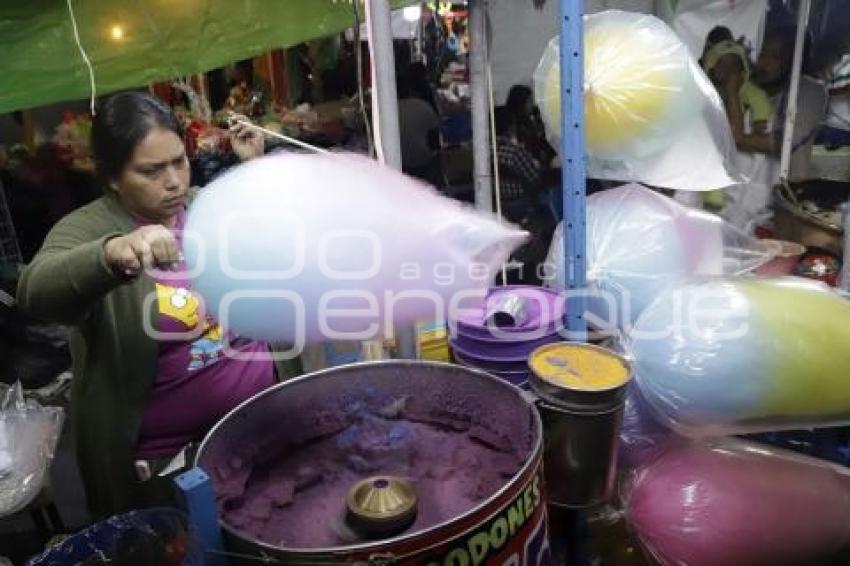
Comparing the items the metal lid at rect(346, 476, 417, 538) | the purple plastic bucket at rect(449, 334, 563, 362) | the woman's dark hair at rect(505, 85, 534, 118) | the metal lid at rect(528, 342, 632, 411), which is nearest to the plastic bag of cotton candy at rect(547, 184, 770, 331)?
the purple plastic bucket at rect(449, 334, 563, 362)

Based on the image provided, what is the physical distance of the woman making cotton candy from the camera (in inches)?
58.0

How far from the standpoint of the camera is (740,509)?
173 cm

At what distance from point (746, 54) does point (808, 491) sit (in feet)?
13.1

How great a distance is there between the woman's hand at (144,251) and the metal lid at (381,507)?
0.57 m

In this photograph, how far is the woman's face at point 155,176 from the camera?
58.1 inches

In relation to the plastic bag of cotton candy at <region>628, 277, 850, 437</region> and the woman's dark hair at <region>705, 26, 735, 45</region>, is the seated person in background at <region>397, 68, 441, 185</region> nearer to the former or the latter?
the woman's dark hair at <region>705, 26, 735, 45</region>

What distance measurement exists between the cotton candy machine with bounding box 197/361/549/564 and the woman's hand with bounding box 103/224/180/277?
1.32 ft

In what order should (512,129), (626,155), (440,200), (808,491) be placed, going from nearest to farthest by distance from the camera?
(440,200) → (808,491) → (626,155) → (512,129)

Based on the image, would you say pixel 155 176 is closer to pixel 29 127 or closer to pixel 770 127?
pixel 29 127

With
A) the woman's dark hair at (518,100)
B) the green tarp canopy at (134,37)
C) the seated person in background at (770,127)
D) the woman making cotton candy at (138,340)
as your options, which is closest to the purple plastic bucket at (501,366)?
the woman making cotton candy at (138,340)

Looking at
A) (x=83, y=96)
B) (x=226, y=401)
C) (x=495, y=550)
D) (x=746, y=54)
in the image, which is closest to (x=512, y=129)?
(x=746, y=54)

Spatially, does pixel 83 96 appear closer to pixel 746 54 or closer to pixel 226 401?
pixel 226 401

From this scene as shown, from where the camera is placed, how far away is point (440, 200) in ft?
4.38

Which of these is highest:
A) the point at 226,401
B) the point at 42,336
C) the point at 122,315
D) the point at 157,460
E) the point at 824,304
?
the point at 122,315
